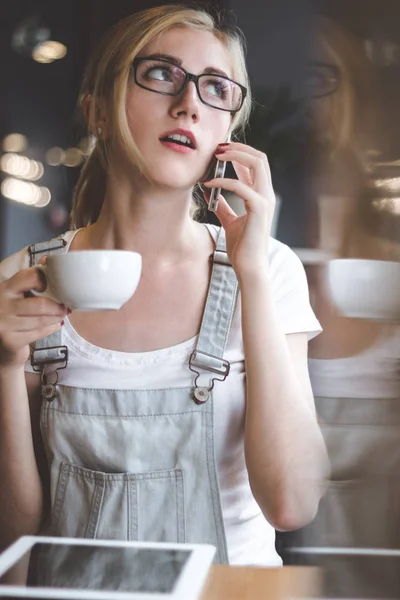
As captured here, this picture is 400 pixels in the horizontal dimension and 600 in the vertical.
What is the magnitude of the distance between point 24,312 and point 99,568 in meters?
0.18

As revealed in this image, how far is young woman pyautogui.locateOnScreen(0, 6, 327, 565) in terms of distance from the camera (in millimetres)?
486

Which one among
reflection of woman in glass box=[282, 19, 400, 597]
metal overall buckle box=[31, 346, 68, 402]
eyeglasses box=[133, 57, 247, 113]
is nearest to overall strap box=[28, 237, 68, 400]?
metal overall buckle box=[31, 346, 68, 402]

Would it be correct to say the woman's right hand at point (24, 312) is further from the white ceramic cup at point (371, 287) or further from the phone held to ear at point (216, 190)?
the white ceramic cup at point (371, 287)

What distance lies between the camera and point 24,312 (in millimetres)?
448

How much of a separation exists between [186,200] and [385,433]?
16.9 inches

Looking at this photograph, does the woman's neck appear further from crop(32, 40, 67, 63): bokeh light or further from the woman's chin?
crop(32, 40, 67, 63): bokeh light

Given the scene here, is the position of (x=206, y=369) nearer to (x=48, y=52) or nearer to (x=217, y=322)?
(x=217, y=322)

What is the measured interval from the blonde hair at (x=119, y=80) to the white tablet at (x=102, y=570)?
294 mm

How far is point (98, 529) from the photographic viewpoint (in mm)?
504

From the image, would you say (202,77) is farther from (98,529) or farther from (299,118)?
(98,529)

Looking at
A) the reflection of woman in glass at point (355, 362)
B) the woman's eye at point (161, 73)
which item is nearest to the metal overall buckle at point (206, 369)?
the woman's eye at point (161, 73)

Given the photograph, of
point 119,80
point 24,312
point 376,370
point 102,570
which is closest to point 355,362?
point 376,370

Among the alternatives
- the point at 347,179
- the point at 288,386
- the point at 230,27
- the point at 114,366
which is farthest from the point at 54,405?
the point at 347,179

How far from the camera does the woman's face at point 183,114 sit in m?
0.52
